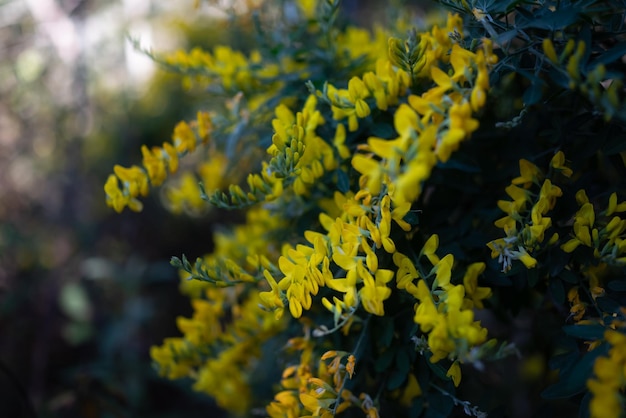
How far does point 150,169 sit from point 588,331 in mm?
835

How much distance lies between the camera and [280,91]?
3.90 feet

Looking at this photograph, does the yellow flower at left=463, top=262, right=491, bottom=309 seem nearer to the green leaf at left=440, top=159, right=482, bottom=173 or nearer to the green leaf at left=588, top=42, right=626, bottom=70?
the green leaf at left=440, top=159, right=482, bottom=173

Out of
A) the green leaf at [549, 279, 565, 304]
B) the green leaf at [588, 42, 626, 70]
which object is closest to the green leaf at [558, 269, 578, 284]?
the green leaf at [549, 279, 565, 304]

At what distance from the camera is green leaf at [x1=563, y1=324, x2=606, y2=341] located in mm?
724

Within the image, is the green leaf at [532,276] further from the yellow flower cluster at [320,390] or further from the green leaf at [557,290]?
the yellow flower cluster at [320,390]

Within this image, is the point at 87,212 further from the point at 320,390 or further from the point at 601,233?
the point at 601,233

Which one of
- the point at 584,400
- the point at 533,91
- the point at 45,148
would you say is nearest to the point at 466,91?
the point at 533,91

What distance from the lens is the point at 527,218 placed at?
2.81 ft

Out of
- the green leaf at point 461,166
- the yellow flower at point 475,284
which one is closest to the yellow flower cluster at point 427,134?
the green leaf at point 461,166

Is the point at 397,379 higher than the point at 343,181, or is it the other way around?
the point at 343,181

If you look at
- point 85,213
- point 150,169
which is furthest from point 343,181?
point 85,213

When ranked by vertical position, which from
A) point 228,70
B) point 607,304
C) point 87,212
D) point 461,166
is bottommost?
point 87,212

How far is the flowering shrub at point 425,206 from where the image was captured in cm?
72

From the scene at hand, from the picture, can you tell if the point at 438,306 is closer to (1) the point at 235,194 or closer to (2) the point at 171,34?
(1) the point at 235,194
